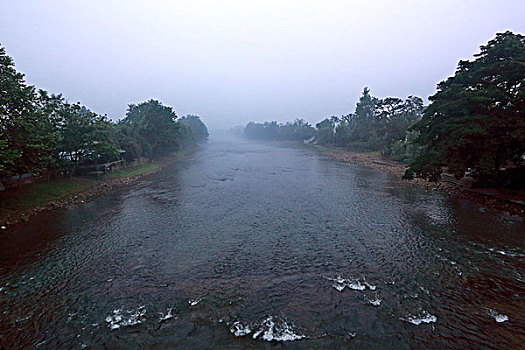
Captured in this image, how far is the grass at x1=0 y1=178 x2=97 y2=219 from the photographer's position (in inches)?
747

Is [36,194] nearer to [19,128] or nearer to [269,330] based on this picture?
[19,128]

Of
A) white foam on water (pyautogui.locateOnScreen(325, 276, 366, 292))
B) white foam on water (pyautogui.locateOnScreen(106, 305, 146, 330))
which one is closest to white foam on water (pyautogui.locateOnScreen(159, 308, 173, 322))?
white foam on water (pyautogui.locateOnScreen(106, 305, 146, 330))

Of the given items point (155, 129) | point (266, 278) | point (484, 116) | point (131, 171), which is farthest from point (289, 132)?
point (266, 278)

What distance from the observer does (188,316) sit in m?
8.60

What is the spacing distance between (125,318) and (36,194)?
19687mm

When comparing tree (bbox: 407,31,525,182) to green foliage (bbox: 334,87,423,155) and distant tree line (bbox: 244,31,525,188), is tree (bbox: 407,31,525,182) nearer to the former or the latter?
distant tree line (bbox: 244,31,525,188)

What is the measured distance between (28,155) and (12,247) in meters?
8.14

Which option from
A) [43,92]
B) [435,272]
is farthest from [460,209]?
[43,92]

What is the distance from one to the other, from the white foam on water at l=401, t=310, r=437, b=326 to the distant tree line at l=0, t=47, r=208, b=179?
21654 millimetres

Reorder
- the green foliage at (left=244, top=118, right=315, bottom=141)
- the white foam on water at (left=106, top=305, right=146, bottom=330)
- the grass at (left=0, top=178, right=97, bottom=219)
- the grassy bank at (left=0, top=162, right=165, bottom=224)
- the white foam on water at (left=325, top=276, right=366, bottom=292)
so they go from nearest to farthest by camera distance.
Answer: the white foam on water at (left=106, top=305, right=146, bottom=330)
the white foam on water at (left=325, top=276, right=366, bottom=292)
the grassy bank at (left=0, top=162, right=165, bottom=224)
the grass at (left=0, top=178, right=97, bottom=219)
the green foliage at (left=244, top=118, right=315, bottom=141)

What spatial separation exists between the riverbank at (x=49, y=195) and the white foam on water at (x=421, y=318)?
2252 cm

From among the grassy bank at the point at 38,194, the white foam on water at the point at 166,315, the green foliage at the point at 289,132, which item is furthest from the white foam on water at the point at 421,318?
the green foliage at the point at 289,132

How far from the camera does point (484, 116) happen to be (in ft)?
61.5

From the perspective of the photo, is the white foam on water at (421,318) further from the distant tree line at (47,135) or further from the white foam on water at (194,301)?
the distant tree line at (47,135)
